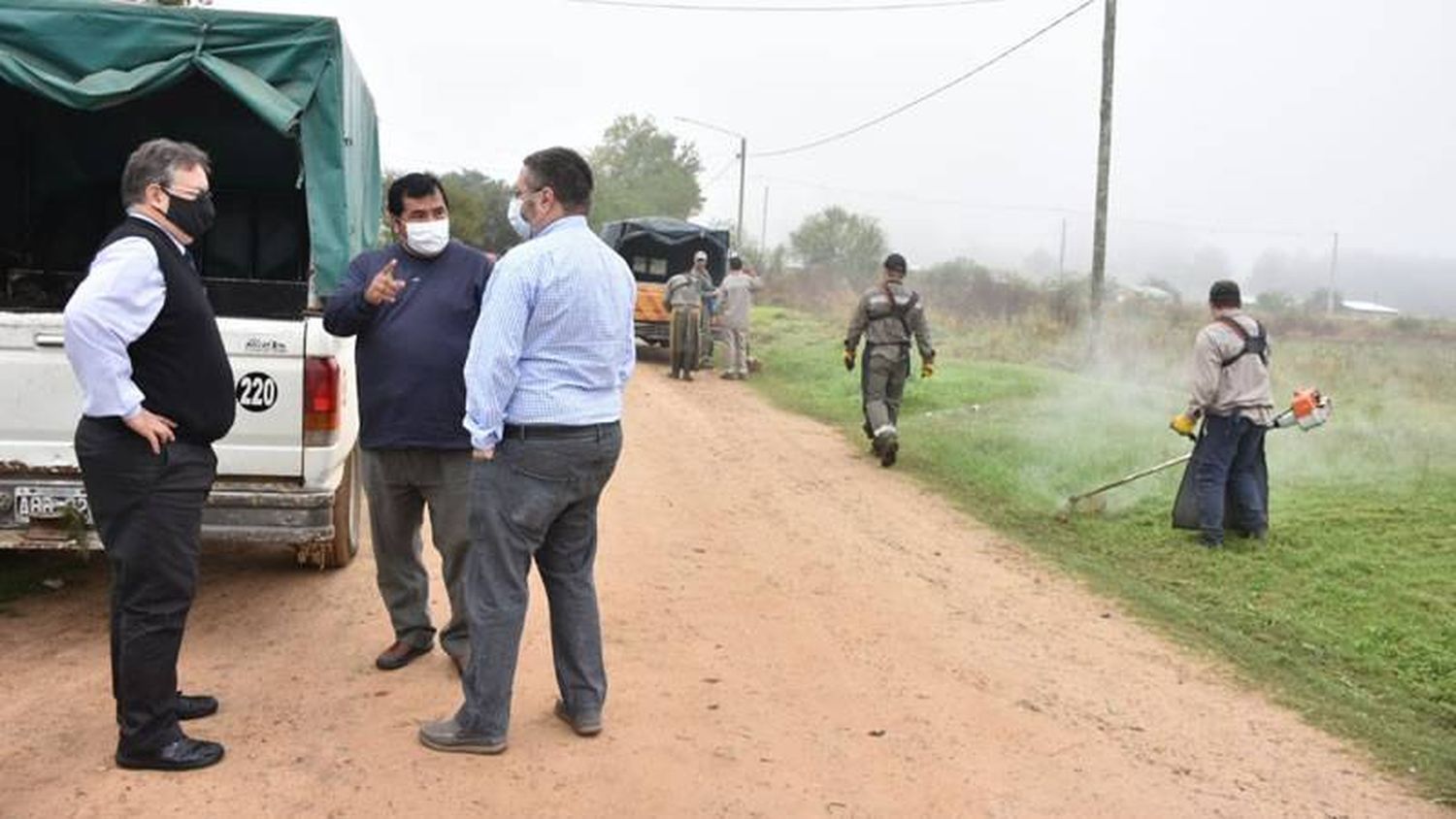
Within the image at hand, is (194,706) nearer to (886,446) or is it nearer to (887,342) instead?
(886,446)

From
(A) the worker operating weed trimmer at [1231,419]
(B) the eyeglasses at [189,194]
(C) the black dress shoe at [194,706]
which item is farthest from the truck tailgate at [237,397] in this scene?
(A) the worker operating weed trimmer at [1231,419]

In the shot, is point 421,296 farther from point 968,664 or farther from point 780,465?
point 780,465

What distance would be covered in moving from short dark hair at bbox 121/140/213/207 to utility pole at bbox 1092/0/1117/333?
50.2 ft

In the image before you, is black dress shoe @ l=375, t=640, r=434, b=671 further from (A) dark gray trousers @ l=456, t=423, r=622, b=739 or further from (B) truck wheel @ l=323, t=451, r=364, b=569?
(B) truck wheel @ l=323, t=451, r=364, b=569

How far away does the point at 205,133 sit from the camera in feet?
27.8

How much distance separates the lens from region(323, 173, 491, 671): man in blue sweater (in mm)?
4934

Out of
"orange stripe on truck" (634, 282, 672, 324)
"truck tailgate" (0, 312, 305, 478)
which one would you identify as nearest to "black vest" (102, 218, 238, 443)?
"truck tailgate" (0, 312, 305, 478)

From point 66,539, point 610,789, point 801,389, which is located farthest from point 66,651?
point 801,389

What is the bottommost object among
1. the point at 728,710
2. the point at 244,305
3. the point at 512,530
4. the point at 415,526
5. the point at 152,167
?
the point at 728,710

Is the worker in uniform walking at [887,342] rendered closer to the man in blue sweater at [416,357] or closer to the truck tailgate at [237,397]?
the truck tailgate at [237,397]

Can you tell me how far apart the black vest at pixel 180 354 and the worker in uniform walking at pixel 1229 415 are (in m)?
6.44

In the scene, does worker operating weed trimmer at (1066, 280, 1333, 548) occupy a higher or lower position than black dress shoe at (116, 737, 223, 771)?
higher

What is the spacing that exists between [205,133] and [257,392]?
360 cm

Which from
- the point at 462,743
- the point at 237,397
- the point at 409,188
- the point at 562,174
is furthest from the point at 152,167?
the point at 462,743
